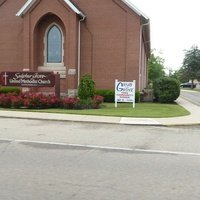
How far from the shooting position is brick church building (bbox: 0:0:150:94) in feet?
91.8

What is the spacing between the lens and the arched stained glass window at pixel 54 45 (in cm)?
2958

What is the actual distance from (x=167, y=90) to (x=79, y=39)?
6.76 m

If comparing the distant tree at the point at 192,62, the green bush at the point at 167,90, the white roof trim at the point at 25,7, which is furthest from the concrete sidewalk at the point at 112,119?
the distant tree at the point at 192,62

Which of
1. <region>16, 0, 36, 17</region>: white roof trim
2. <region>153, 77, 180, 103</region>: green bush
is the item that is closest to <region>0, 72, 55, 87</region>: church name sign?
<region>16, 0, 36, 17</region>: white roof trim

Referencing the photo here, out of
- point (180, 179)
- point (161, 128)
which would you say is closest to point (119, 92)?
point (161, 128)

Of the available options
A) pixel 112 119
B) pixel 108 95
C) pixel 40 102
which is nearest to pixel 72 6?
pixel 108 95

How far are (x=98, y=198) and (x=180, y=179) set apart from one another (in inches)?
71.4

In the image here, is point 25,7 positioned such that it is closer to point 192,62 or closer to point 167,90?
point 167,90

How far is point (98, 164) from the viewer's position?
8445 millimetres

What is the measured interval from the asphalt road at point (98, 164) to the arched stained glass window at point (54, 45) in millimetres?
15783

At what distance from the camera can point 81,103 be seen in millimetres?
22156

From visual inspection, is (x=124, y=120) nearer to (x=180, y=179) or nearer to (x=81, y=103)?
(x=81, y=103)

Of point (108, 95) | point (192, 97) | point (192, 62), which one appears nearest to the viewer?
point (108, 95)

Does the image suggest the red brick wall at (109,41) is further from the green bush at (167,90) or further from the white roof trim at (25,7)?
the white roof trim at (25,7)
